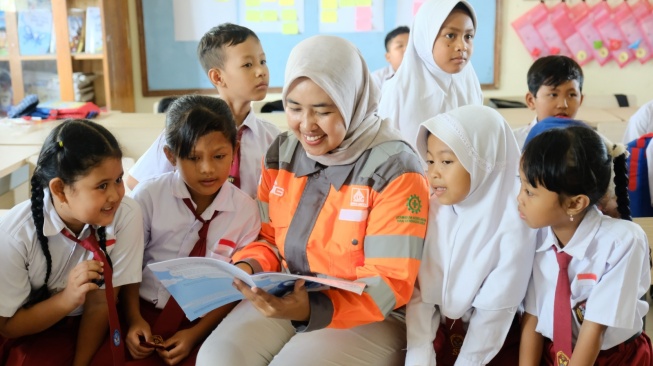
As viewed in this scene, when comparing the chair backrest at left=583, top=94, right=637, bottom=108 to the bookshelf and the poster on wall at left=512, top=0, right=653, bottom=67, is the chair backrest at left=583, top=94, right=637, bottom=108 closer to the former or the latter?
the poster on wall at left=512, top=0, right=653, bottom=67

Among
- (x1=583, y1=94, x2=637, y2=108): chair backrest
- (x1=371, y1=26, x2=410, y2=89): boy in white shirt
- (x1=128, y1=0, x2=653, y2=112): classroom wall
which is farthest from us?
(x1=128, y1=0, x2=653, y2=112): classroom wall

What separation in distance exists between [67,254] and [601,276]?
132 centimetres

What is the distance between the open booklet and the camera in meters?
1.34

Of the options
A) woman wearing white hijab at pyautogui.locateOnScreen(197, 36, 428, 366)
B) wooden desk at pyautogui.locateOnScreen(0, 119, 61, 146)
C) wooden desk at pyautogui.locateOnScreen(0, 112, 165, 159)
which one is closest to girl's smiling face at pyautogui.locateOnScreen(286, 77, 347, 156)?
woman wearing white hijab at pyautogui.locateOnScreen(197, 36, 428, 366)

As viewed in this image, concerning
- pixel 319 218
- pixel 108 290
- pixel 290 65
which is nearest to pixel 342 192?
pixel 319 218

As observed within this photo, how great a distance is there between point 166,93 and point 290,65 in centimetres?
404

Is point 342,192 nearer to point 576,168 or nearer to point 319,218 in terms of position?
point 319,218

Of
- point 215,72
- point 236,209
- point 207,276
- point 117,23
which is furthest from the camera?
point 117,23

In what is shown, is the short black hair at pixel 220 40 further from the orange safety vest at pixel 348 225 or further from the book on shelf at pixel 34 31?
the book on shelf at pixel 34 31

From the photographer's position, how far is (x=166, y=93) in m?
5.44

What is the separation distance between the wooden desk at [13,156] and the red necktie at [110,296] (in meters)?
1.21

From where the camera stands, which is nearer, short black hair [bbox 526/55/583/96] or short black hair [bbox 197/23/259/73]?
short black hair [bbox 197/23/259/73]

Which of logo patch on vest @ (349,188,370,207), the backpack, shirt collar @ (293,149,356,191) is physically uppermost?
shirt collar @ (293,149,356,191)

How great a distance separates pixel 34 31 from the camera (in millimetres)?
4906
